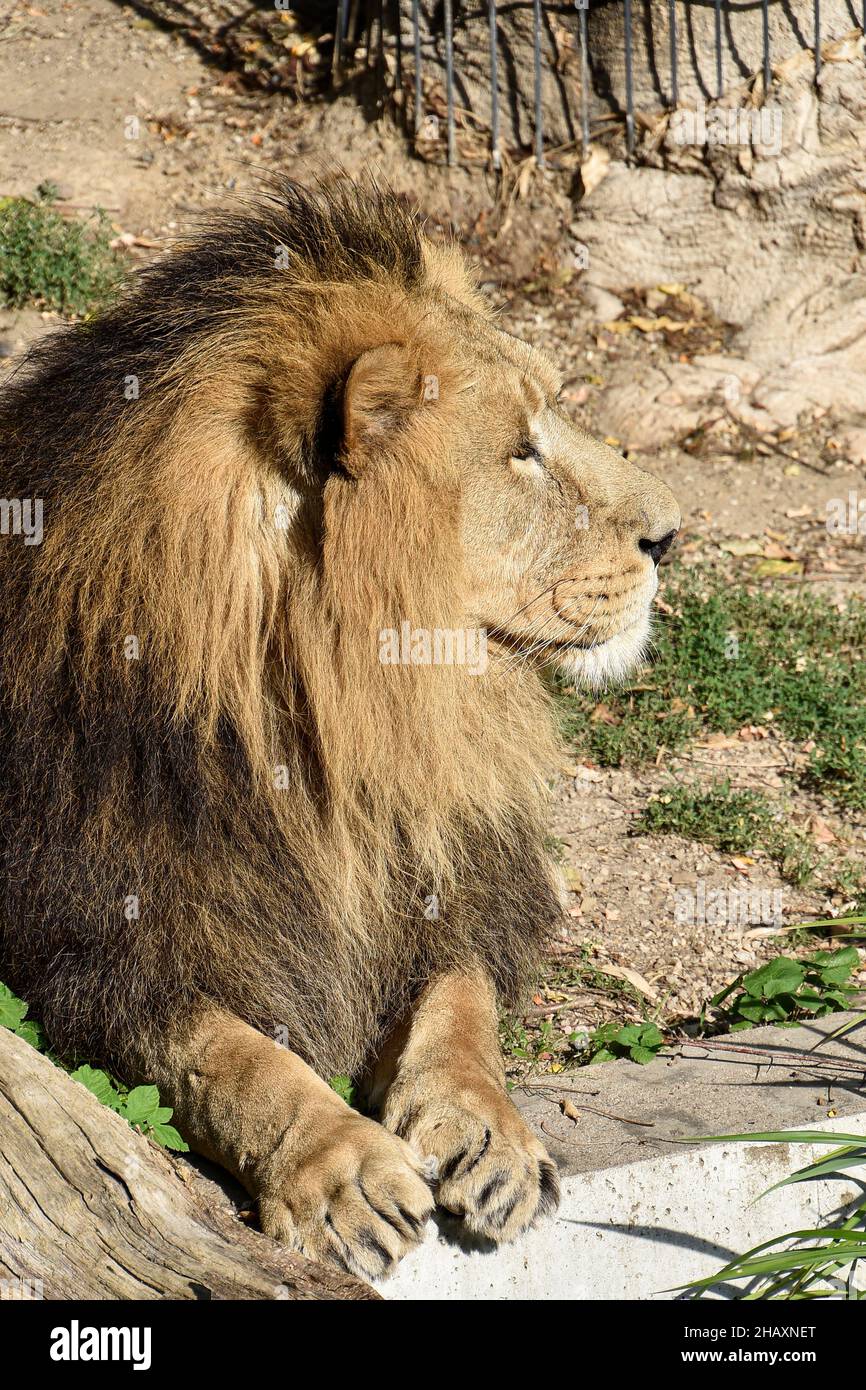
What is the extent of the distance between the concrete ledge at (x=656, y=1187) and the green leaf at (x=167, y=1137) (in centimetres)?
53

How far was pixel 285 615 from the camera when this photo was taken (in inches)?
114

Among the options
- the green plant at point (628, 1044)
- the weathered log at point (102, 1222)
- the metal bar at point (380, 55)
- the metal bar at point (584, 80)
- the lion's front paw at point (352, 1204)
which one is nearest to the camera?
the weathered log at point (102, 1222)

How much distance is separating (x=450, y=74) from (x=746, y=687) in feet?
13.3

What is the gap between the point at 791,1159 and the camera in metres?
3.21

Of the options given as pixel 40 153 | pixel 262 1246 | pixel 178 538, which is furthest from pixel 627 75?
pixel 262 1246

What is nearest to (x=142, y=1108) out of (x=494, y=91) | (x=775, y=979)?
(x=775, y=979)

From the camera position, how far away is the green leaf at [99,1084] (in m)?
3.03

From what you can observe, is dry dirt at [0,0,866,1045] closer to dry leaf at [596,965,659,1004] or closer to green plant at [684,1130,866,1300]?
dry leaf at [596,965,659,1004]

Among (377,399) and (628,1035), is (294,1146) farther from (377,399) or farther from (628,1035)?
(377,399)

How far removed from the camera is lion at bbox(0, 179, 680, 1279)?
9.22ft

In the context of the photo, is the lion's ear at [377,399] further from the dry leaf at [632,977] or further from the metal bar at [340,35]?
the metal bar at [340,35]

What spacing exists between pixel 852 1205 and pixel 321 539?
1.90 m

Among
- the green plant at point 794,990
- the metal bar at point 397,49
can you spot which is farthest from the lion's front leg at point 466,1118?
the metal bar at point 397,49
